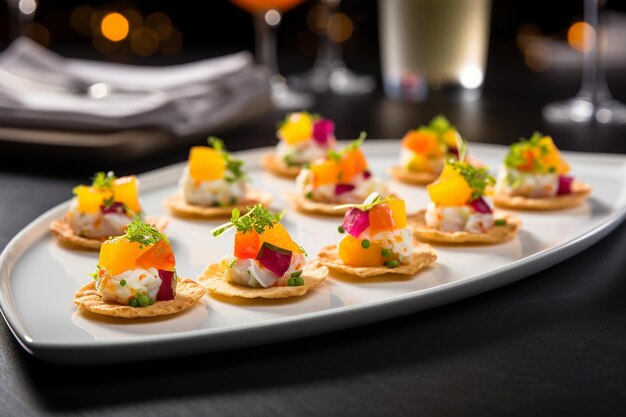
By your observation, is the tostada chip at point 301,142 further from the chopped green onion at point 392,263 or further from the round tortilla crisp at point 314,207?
the chopped green onion at point 392,263

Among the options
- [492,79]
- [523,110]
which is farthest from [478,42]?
[492,79]

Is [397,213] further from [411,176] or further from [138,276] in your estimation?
[411,176]

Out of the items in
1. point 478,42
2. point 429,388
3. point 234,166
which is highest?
point 478,42

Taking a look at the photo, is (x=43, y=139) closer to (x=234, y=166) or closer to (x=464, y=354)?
(x=234, y=166)

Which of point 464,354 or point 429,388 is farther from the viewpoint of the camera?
point 464,354

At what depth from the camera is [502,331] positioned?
77.6 inches

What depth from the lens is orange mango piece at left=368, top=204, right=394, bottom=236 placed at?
7.82 ft

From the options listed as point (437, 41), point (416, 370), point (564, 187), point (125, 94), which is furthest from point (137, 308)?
point (437, 41)

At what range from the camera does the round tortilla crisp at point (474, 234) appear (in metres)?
2.55

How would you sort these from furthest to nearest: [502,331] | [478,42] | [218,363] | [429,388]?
[478,42] < [502,331] < [218,363] < [429,388]

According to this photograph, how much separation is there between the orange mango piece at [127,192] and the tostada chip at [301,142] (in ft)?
2.50

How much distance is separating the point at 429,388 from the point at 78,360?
25.1 inches

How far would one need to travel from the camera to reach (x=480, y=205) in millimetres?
2678

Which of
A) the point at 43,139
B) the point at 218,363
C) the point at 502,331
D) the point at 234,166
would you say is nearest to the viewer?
the point at 218,363
